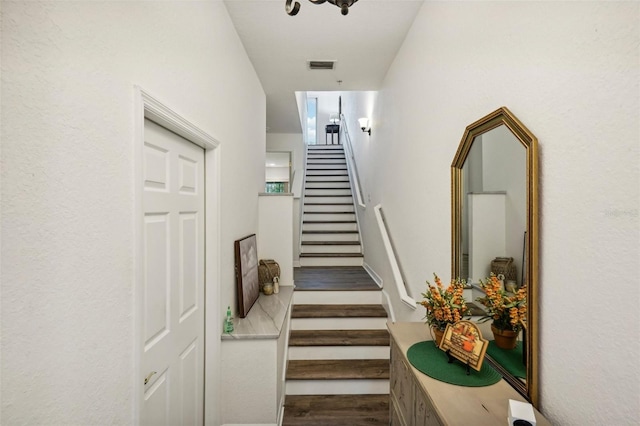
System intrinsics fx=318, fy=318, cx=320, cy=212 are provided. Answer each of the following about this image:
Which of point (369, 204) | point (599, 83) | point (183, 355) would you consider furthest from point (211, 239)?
point (369, 204)

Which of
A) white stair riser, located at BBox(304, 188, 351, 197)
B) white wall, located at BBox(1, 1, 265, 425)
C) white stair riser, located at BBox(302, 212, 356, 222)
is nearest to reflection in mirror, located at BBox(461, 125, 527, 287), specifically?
white wall, located at BBox(1, 1, 265, 425)

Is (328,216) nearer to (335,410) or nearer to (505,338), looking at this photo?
(335,410)

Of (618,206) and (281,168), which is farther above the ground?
(281,168)

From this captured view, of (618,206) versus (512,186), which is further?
(512,186)

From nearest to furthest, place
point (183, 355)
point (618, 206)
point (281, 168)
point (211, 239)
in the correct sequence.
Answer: point (618, 206), point (183, 355), point (211, 239), point (281, 168)

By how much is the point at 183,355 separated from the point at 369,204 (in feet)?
10.4

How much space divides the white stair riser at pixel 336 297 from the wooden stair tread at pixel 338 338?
0.37m

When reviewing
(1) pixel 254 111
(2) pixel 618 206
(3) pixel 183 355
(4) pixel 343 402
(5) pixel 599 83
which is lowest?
(4) pixel 343 402

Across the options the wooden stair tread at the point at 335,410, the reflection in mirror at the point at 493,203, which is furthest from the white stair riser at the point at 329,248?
the reflection in mirror at the point at 493,203

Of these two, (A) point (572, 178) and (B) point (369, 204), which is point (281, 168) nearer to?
(B) point (369, 204)

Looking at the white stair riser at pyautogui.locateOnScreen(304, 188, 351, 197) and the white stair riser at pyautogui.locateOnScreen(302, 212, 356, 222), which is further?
the white stair riser at pyautogui.locateOnScreen(304, 188, 351, 197)

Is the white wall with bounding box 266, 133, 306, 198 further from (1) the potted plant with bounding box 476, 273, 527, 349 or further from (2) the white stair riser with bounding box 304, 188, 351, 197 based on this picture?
(1) the potted plant with bounding box 476, 273, 527, 349

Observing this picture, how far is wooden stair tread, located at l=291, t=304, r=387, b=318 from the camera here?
3.13 metres

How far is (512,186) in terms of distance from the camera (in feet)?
3.75
